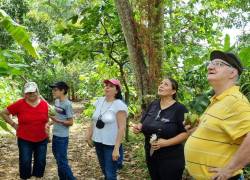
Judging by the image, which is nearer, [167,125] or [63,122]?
[167,125]

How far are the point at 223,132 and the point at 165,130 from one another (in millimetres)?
1256

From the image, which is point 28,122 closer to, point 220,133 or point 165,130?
point 165,130

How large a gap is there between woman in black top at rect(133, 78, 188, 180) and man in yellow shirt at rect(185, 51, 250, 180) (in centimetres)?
87

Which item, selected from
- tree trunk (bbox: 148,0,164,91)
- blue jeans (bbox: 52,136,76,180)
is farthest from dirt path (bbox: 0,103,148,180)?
tree trunk (bbox: 148,0,164,91)

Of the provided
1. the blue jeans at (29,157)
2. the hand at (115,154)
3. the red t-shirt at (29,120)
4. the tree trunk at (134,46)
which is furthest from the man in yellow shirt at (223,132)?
the tree trunk at (134,46)

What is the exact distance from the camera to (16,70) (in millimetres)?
4422

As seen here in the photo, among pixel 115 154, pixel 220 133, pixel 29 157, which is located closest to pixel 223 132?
pixel 220 133

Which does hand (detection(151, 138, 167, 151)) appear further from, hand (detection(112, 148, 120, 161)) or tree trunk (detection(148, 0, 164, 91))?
tree trunk (detection(148, 0, 164, 91))

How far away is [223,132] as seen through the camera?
2.68 m

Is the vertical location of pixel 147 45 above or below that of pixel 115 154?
above

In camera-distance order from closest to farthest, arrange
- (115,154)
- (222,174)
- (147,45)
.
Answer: (222,174) < (115,154) < (147,45)

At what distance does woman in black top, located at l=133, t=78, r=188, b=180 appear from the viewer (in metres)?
3.89

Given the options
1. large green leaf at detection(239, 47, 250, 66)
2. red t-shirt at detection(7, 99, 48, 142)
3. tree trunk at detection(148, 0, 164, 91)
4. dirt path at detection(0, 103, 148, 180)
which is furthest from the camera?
dirt path at detection(0, 103, 148, 180)

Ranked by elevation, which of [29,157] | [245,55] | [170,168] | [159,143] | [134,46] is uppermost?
[134,46]
